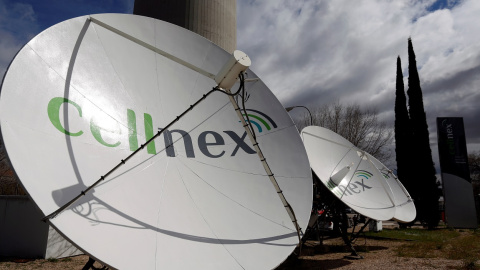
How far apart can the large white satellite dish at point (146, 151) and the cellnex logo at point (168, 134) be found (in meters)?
0.02

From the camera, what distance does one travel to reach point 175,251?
3760mm

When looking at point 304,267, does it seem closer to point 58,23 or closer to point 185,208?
point 185,208

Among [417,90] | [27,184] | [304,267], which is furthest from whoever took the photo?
[417,90]

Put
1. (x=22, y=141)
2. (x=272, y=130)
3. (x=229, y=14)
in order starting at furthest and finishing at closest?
(x=229, y=14) < (x=272, y=130) < (x=22, y=141)

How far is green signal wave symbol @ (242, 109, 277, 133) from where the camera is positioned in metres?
6.10

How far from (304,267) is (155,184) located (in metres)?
6.93

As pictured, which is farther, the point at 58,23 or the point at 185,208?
the point at 185,208

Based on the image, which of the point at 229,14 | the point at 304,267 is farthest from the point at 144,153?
the point at 229,14

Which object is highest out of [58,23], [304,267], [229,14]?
[229,14]

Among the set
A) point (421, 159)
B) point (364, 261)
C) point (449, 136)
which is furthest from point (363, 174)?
point (449, 136)

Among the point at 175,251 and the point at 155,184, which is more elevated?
the point at 155,184

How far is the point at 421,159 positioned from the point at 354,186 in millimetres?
17636

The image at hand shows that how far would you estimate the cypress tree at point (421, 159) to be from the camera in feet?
78.9

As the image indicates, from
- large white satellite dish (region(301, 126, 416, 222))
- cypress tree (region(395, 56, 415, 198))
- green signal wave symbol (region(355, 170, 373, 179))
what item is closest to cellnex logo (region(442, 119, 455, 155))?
cypress tree (region(395, 56, 415, 198))
